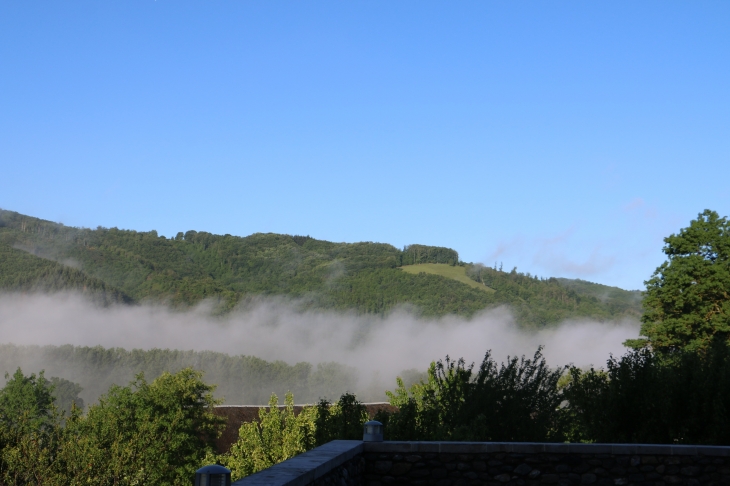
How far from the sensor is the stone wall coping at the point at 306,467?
6.22 metres

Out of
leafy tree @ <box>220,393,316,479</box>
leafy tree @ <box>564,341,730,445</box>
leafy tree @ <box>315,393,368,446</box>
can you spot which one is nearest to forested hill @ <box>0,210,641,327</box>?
leafy tree @ <box>220,393,316,479</box>

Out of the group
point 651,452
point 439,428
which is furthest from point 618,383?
point 651,452

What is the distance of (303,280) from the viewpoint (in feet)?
604

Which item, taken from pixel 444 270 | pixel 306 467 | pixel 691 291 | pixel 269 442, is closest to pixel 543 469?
pixel 306 467

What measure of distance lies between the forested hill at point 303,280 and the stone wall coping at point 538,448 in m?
139

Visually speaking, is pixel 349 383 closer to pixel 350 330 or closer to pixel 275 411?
pixel 350 330

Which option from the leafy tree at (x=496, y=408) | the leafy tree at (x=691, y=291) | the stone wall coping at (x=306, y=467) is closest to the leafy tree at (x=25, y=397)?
the leafy tree at (x=691, y=291)

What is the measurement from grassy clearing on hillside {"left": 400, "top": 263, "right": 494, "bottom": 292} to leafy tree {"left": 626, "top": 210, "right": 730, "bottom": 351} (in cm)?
13243

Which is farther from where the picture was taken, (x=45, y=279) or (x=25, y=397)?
(x=45, y=279)

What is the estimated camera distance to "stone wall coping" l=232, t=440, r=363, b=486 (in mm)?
6223

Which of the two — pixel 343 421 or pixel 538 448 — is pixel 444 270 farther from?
pixel 538 448

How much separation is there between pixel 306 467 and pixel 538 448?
3.83 meters

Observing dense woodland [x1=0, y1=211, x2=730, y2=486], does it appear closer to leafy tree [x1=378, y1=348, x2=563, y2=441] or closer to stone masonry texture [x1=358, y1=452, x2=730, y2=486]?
leafy tree [x1=378, y1=348, x2=563, y2=441]

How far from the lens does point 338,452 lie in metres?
8.32
